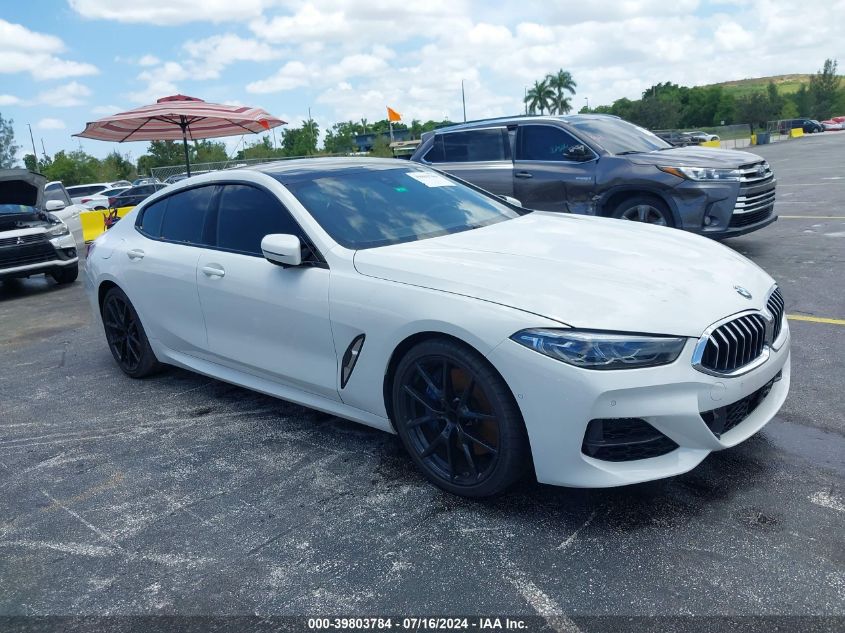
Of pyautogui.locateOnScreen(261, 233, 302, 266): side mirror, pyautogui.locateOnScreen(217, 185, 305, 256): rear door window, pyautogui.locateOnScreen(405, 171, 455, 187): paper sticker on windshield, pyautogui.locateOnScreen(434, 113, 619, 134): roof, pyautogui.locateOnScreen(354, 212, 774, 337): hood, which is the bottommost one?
pyautogui.locateOnScreen(354, 212, 774, 337): hood

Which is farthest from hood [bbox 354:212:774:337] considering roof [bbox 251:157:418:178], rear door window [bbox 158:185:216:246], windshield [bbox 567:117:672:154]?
windshield [bbox 567:117:672:154]

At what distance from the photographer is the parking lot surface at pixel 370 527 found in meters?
2.56

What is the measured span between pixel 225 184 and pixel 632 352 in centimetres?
283

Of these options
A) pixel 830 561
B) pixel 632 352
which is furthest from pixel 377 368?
pixel 830 561

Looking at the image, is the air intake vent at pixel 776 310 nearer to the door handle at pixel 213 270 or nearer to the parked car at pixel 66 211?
the door handle at pixel 213 270

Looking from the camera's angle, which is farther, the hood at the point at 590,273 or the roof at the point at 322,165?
the roof at the point at 322,165

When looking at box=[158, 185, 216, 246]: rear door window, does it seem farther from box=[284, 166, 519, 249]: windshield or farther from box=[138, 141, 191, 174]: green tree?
box=[138, 141, 191, 174]: green tree

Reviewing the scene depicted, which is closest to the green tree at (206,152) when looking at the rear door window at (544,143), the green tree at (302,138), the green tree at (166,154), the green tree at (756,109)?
the green tree at (166,154)

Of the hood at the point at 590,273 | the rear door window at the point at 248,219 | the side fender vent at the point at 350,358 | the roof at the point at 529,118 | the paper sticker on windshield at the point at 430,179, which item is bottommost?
the side fender vent at the point at 350,358

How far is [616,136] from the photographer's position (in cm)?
866

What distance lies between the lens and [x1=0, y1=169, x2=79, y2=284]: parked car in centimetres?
1002

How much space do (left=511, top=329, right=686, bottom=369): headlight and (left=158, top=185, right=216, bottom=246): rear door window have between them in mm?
2625

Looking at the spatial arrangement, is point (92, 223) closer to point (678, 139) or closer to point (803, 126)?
point (678, 139)

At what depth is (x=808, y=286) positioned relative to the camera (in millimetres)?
6523
